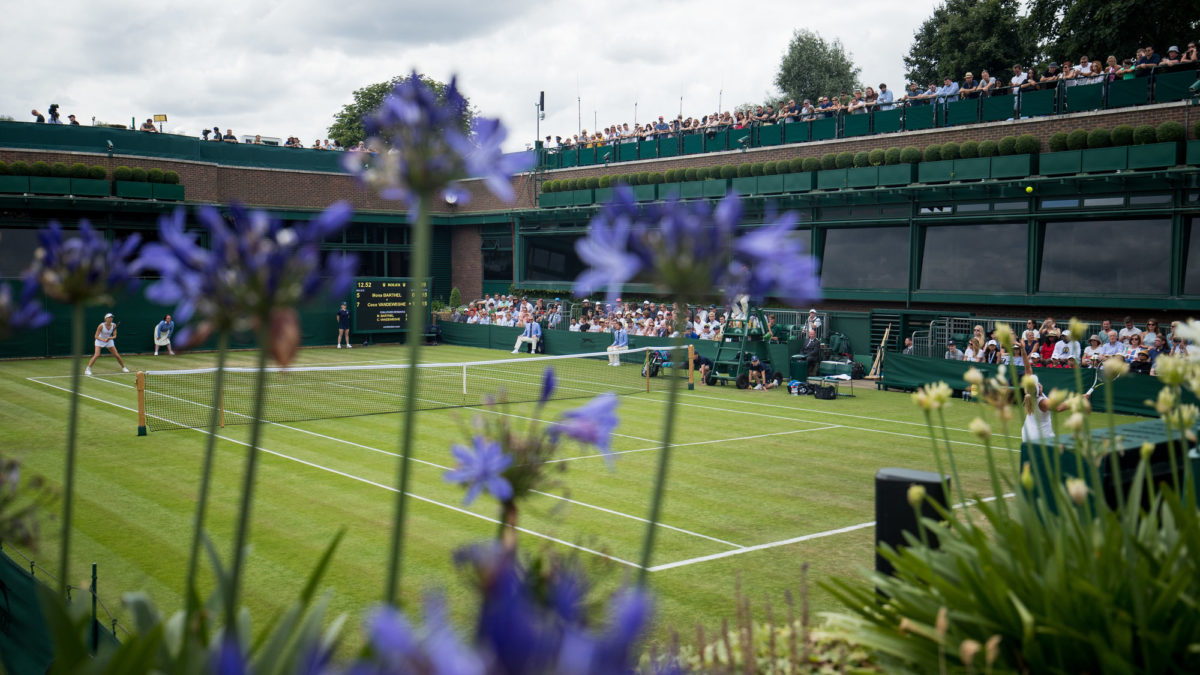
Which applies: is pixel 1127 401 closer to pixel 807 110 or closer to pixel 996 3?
pixel 807 110

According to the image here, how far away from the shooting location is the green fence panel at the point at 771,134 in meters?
36.3

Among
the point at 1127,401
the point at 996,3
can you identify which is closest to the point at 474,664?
the point at 1127,401

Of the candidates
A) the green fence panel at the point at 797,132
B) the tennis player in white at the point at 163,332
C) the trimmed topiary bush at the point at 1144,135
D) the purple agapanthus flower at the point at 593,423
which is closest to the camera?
the purple agapanthus flower at the point at 593,423

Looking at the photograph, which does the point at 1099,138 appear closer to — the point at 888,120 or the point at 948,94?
the point at 948,94

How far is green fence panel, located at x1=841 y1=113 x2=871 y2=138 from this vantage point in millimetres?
33688

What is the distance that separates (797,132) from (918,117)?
486 cm

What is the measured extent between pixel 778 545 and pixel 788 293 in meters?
9.63

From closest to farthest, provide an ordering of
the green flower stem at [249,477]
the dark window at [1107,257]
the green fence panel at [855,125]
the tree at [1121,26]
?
the green flower stem at [249,477], the dark window at [1107,257], the green fence panel at [855,125], the tree at [1121,26]

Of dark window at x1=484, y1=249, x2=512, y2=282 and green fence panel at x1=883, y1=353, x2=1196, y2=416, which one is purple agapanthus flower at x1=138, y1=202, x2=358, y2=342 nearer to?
green fence panel at x1=883, y1=353, x2=1196, y2=416

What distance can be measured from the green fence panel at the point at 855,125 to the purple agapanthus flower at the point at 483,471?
1321 inches

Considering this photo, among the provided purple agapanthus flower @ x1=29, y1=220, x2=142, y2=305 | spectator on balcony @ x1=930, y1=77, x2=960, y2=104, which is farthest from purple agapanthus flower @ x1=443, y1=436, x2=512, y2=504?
spectator on balcony @ x1=930, y1=77, x2=960, y2=104

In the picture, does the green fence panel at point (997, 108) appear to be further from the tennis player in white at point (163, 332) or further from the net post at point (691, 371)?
the tennis player in white at point (163, 332)

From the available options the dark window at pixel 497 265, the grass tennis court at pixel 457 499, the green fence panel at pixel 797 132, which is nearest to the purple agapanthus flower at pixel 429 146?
the grass tennis court at pixel 457 499

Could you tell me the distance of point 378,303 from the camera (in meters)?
41.5
